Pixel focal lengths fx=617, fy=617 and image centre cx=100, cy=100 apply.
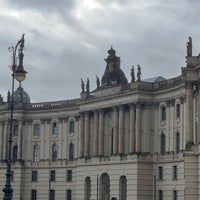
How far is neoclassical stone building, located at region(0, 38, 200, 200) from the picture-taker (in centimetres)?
8262

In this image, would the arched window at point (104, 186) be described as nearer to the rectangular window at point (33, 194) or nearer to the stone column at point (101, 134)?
the stone column at point (101, 134)

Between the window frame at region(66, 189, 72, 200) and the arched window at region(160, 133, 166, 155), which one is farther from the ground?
the arched window at region(160, 133, 166, 155)

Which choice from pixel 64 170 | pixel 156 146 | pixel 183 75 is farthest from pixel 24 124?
pixel 183 75

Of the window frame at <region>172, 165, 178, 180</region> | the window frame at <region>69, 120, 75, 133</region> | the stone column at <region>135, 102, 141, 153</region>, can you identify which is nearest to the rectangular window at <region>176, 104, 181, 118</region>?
the stone column at <region>135, 102, 141, 153</region>

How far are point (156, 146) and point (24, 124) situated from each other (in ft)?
107

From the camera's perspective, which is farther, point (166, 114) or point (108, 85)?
point (108, 85)

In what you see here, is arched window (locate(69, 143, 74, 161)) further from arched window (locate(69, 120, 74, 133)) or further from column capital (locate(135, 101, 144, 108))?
column capital (locate(135, 101, 144, 108))

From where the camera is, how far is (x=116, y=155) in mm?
93688

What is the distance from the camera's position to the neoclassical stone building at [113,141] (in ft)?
271

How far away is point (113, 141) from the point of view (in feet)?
315

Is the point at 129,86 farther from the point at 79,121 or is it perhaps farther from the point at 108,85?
the point at 79,121

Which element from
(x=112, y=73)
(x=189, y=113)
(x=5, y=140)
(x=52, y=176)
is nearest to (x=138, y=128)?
(x=112, y=73)

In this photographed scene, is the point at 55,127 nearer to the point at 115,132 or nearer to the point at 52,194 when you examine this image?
the point at 52,194

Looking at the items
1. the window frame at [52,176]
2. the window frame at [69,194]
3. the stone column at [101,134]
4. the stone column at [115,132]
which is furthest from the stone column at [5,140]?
the stone column at [115,132]
